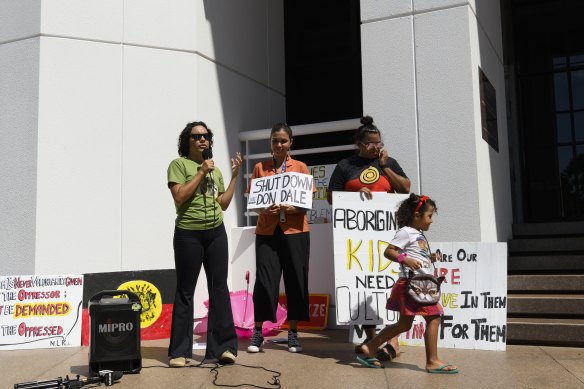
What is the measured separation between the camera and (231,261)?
718cm

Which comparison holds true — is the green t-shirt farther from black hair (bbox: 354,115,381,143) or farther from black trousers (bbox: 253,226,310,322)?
black hair (bbox: 354,115,381,143)

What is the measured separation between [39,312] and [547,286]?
5.45m

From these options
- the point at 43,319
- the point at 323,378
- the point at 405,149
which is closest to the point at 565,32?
the point at 405,149

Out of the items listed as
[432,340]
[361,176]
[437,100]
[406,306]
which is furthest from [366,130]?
[432,340]

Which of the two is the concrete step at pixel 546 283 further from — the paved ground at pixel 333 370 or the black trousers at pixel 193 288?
the black trousers at pixel 193 288

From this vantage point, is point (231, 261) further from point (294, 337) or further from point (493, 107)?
point (493, 107)

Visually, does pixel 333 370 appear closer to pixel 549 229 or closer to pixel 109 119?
pixel 109 119

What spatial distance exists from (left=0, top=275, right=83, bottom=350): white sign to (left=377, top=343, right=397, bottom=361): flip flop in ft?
10.8

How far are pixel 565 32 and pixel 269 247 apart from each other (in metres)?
7.02

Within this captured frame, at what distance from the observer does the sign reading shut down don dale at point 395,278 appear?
5082 millimetres

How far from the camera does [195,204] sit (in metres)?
4.66

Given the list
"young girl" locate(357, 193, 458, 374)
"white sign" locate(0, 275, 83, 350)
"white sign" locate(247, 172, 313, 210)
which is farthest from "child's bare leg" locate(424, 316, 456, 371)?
"white sign" locate(0, 275, 83, 350)

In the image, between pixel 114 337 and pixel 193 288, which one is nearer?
pixel 114 337

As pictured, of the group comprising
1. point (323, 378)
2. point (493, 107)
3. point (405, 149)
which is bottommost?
point (323, 378)
